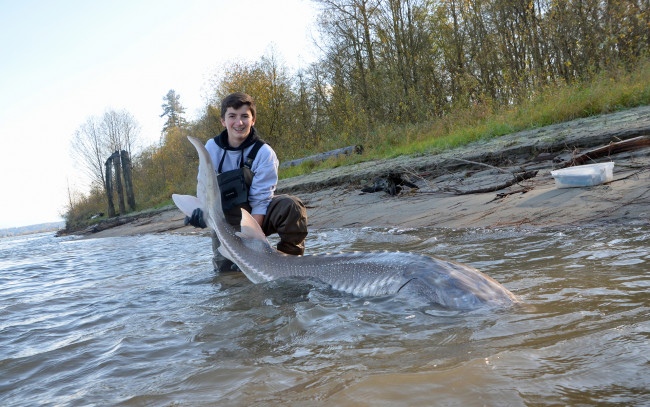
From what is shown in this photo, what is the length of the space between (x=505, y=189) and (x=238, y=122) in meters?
3.54

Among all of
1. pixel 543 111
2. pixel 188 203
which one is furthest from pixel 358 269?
pixel 543 111

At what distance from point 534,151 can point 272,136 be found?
1634 cm

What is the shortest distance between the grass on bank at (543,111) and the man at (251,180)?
19.5 feet

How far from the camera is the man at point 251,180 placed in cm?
400

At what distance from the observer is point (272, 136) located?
22.1 meters

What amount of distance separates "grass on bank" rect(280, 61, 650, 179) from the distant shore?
534mm

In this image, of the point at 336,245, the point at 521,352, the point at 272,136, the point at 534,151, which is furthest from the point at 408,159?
the point at 272,136

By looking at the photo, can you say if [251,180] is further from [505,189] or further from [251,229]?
[505,189]

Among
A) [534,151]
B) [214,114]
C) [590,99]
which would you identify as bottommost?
[534,151]

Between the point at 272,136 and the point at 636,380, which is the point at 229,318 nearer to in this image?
the point at 636,380

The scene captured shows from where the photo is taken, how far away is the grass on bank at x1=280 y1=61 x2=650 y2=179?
8.28 m

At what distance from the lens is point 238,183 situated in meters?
4.00

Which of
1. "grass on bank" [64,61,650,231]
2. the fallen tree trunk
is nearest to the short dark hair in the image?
the fallen tree trunk

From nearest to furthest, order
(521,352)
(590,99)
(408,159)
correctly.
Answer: (521,352), (590,99), (408,159)
